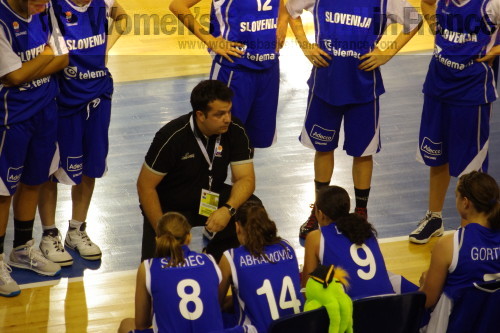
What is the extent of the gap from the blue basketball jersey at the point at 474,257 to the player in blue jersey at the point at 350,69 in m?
1.89

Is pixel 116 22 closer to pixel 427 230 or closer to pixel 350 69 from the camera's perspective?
pixel 350 69

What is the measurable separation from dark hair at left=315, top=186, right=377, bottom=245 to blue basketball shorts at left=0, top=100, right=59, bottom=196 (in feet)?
5.77

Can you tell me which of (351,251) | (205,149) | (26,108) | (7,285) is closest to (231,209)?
(205,149)

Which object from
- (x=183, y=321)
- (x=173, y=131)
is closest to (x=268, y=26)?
(x=173, y=131)

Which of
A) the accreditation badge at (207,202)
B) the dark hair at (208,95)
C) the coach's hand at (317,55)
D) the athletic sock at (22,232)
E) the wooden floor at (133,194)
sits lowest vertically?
the wooden floor at (133,194)

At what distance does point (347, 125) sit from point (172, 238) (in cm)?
224

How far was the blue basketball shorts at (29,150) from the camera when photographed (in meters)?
5.06

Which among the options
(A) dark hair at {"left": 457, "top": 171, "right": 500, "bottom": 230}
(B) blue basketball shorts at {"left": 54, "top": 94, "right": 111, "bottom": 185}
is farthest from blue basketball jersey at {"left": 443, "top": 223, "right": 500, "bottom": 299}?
(B) blue basketball shorts at {"left": 54, "top": 94, "right": 111, "bottom": 185}

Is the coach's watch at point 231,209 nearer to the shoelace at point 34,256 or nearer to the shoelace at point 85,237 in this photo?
the shoelace at point 85,237

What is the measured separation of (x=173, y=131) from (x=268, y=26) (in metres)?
1.21

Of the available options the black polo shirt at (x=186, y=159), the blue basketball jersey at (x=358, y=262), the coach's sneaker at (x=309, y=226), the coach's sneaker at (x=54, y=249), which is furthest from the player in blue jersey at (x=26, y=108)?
the blue basketball jersey at (x=358, y=262)

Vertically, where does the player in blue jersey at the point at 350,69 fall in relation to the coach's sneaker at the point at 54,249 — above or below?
above

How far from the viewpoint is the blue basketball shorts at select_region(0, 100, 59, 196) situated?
5062 mm

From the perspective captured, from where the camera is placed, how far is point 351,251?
4.18 m
